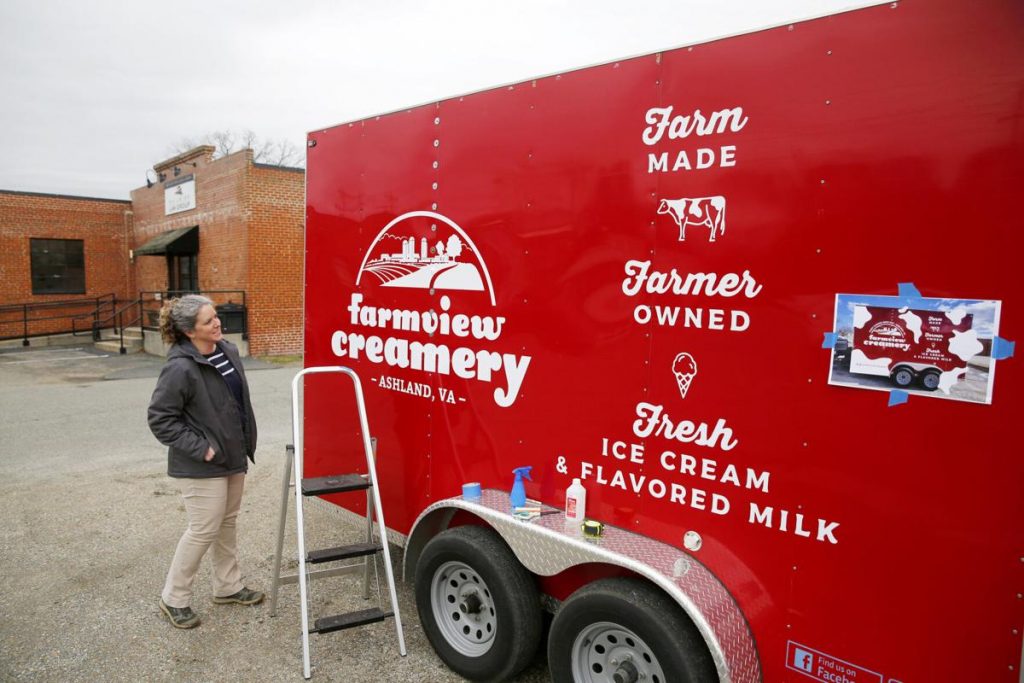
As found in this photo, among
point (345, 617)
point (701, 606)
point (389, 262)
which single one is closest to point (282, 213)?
point (389, 262)

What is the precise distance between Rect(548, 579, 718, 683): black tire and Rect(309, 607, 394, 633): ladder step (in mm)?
1024

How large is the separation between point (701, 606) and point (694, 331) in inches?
41.1

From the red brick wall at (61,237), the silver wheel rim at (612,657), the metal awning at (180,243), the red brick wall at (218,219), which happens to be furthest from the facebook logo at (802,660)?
the red brick wall at (61,237)

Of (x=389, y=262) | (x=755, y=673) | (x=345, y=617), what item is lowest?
(x=345, y=617)

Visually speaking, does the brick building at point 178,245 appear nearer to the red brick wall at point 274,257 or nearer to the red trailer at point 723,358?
the red brick wall at point 274,257

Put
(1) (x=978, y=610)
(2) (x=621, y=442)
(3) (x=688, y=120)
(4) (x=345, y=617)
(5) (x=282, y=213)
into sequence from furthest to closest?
(5) (x=282, y=213)
(4) (x=345, y=617)
(2) (x=621, y=442)
(3) (x=688, y=120)
(1) (x=978, y=610)

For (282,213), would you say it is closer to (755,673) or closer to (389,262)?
(389,262)

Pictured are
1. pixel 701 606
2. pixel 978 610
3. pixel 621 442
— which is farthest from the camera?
pixel 621 442

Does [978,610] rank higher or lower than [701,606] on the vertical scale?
higher

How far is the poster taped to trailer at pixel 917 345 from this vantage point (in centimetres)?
202

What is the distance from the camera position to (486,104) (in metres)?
3.43

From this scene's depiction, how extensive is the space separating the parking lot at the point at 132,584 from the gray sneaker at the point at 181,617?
46mm

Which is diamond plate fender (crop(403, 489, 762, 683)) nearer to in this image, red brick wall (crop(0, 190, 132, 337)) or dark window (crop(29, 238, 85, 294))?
red brick wall (crop(0, 190, 132, 337))

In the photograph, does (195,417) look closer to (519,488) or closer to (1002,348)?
(519,488)
